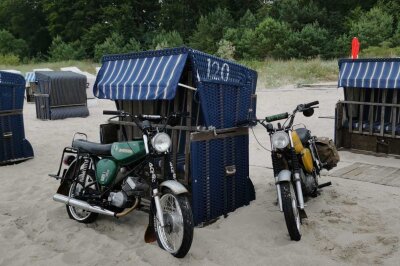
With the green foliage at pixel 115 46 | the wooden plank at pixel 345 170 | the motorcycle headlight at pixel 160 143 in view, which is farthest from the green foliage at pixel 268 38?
the motorcycle headlight at pixel 160 143

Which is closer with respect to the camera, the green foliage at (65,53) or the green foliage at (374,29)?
the green foliage at (374,29)

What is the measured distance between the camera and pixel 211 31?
46.6 meters

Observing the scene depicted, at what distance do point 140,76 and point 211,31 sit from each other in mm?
43143

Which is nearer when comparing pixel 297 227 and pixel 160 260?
pixel 160 260

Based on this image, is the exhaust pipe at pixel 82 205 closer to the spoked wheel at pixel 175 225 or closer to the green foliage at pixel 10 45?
the spoked wheel at pixel 175 225

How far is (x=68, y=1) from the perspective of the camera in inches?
2496

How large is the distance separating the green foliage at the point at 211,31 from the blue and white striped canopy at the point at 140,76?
40.5 metres

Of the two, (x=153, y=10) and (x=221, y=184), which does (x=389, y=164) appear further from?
(x=153, y=10)

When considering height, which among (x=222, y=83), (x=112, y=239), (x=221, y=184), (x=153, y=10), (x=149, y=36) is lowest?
(x=112, y=239)

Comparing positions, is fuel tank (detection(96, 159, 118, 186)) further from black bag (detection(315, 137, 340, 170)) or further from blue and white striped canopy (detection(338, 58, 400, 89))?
blue and white striped canopy (detection(338, 58, 400, 89))

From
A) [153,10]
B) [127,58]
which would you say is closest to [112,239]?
[127,58]

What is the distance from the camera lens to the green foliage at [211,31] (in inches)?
1800

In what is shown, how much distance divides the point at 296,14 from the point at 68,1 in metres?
36.5

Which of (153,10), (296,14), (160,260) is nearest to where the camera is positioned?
(160,260)
